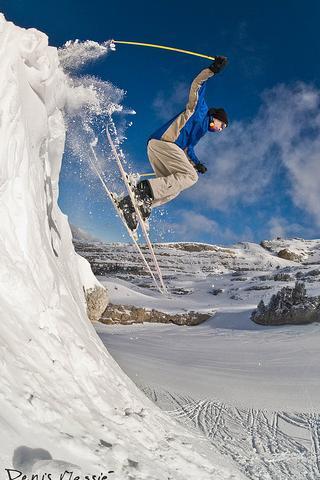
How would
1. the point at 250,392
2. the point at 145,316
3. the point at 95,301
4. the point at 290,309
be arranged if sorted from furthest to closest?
1. the point at 145,316
2. the point at 95,301
3. the point at 290,309
4. the point at 250,392

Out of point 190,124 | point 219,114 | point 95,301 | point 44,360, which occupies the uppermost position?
point 219,114

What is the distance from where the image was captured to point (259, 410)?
4.43 meters

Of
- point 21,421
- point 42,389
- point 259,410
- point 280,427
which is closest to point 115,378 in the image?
point 42,389

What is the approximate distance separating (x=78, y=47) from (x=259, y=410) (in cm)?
553

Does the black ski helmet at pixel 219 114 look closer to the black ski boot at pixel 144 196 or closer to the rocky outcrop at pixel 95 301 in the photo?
the black ski boot at pixel 144 196

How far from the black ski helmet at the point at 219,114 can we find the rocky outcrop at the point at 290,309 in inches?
343

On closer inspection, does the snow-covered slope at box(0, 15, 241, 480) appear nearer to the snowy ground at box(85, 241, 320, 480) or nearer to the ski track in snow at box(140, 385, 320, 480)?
the ski track in snow at box(140, 385, 320, 480)

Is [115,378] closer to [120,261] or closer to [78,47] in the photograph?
[78,47]

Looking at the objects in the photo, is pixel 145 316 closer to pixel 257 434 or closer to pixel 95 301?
pixel 95 301

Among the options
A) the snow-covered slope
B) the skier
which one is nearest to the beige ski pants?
the skier

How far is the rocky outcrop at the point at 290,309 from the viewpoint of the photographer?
13.4 m

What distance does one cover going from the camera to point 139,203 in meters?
6.80

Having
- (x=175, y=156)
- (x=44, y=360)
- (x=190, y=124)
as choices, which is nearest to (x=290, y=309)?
(x=175, y=156)

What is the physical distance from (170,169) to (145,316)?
50.7ft
